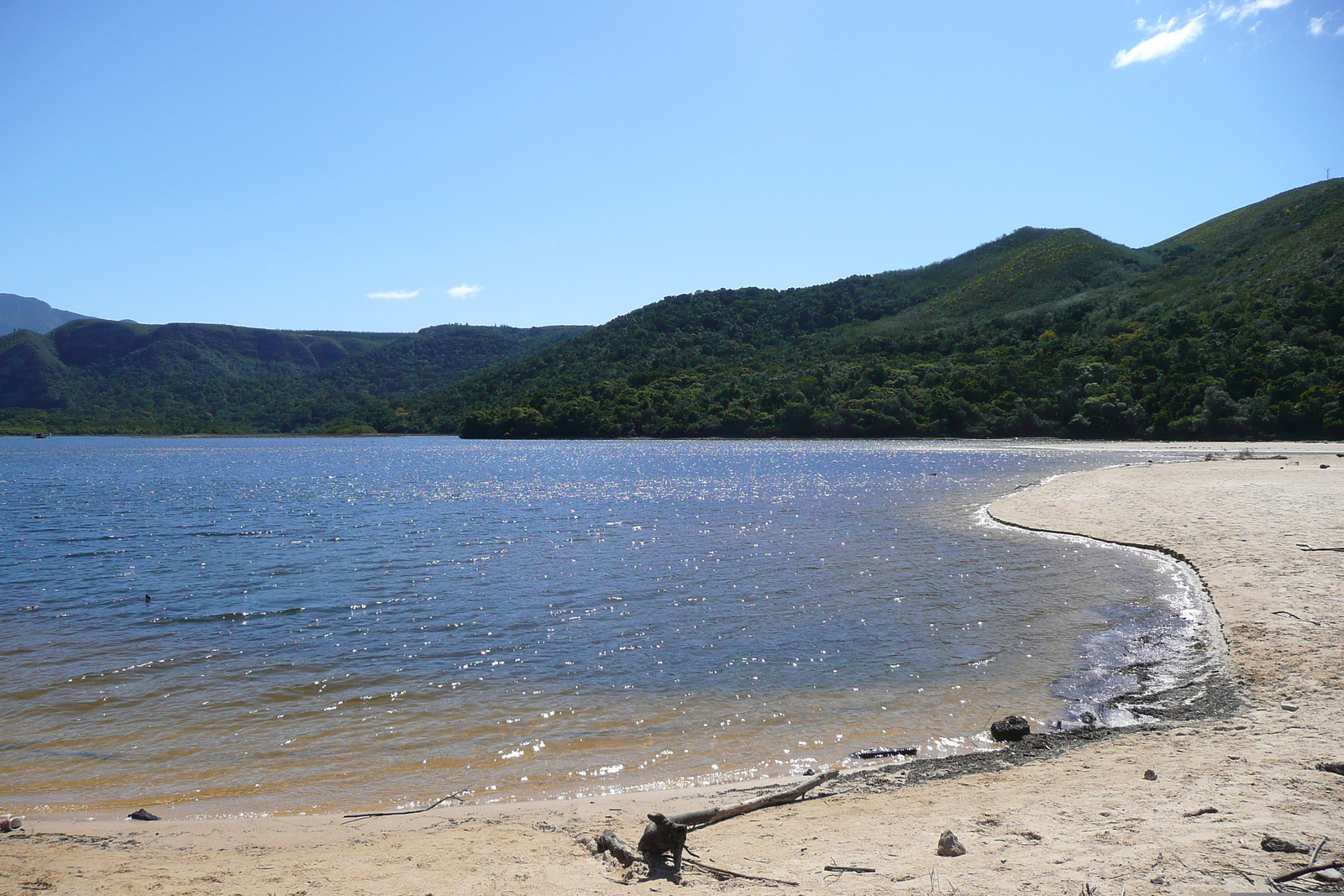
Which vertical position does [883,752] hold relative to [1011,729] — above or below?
below

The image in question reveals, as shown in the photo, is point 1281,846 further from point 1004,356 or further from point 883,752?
point 1004,356

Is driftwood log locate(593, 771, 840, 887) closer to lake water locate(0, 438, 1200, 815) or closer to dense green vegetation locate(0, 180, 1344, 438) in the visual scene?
lake water locate(0, 438, 1200, 815)

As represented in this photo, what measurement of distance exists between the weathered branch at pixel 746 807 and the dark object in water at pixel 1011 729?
7.82 ft

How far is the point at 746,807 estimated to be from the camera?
699 cm

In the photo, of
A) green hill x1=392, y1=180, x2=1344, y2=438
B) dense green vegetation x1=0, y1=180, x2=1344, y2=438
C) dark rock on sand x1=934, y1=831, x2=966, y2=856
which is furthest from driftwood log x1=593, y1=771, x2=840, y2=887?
green hill x1=392, y1=180, x2=1344, y2=438

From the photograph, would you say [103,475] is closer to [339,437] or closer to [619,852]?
[619,852]

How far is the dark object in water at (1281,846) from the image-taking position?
503 cm

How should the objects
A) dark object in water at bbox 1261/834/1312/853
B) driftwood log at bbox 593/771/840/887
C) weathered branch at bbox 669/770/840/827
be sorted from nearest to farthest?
1. dark object in water at bbox 1261/834/1312/853
2. driftwood log at bbox 593/771/840/887
3. weathered branch at bbox 669/770/840/827

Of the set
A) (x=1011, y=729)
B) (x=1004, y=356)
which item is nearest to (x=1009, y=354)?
(x=1004, y=356)

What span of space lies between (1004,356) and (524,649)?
124298mm

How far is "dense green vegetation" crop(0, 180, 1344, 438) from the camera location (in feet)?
256

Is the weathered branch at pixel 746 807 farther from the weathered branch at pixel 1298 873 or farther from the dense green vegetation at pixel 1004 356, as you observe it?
the dense green vegetation at pixel 1004 356

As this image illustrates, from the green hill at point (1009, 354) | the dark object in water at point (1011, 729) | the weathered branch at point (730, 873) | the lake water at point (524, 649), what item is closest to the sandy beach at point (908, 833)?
the weathered branch at point (730, 873)

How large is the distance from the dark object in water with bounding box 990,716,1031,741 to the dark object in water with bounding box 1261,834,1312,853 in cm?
366
